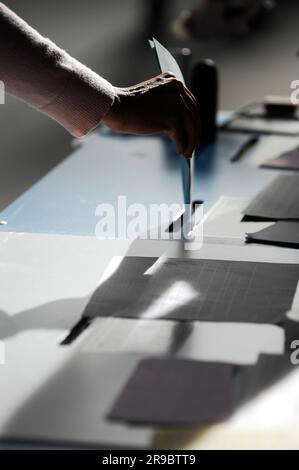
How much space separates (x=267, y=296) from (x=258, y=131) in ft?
4.05

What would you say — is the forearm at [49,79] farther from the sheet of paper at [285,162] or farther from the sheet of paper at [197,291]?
the sheet of paper at [285,162]

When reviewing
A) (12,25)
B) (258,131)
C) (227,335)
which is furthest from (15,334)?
(258,131)

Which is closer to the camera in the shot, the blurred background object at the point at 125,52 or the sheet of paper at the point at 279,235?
the sheet of paper at the point at 279,235

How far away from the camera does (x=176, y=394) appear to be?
106 cm

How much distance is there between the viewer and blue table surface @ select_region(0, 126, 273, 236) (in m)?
1.77

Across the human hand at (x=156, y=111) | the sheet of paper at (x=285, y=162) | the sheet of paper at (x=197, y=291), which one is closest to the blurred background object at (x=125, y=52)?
the sheet of paper at (x=285, y=162)

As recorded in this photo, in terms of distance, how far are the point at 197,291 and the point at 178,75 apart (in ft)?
1.62

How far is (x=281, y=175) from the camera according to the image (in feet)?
6.84

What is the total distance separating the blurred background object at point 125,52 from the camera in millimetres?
4219

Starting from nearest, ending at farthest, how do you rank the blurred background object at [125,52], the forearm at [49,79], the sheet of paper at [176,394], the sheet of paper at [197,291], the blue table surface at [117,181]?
the sheet of paper at [176,394], the sheet of paper at [197,291], the forearm at [49,79], the blue table surface at [117,181], the blurred background object at [125,52]

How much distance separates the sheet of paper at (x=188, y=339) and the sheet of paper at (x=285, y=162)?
37.6 inches

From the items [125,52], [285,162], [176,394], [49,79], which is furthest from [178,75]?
[125,52]

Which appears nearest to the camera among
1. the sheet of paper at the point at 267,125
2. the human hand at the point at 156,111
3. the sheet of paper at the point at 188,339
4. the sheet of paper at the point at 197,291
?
the sheet of paper at the point at 188,339

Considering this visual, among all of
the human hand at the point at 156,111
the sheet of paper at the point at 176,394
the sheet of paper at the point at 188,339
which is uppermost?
the human hand at the point at 156,111
